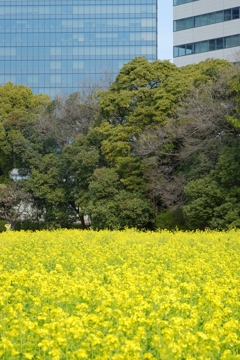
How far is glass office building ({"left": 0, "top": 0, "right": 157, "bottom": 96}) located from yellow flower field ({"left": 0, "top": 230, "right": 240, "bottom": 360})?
256 feet

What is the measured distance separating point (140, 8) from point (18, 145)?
53295 millimetres

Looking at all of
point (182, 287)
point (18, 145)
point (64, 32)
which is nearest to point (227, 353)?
point (182, 287)

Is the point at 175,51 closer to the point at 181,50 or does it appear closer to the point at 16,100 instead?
the point at 181,50

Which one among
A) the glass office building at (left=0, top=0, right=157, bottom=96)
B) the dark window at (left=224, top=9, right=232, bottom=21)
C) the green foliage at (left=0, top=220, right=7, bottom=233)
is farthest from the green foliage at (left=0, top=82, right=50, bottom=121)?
the glass office building at (left=0, top=0, right=157, bottom=96)

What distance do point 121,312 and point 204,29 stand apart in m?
44.7

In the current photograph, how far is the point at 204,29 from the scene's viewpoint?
162 ft

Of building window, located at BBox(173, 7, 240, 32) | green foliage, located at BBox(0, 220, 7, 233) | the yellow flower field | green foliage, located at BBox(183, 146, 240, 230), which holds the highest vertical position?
building window, located at BBox(173, 7, 240, 32)

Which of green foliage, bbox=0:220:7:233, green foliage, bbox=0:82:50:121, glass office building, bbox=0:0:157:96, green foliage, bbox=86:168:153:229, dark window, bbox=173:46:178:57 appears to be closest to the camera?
green foliage, bbox=86:168:153:229

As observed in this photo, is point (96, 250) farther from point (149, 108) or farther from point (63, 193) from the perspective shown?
point (63, 193)

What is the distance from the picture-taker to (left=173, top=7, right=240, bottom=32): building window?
47531 millimetres

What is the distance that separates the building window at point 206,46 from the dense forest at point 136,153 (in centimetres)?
1052

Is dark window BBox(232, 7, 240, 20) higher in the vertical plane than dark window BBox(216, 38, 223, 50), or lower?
higher

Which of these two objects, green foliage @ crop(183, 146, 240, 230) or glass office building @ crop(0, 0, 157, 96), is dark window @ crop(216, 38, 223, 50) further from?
glass office building @ crop(0, 0, 157, 96)

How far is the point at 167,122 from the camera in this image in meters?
32.2
